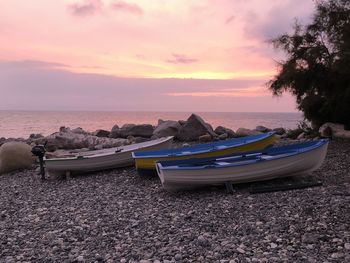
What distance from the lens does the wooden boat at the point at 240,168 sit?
12.4 meters

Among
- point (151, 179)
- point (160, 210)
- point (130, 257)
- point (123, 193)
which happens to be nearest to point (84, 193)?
point (123, 193)

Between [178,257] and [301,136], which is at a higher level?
[301,136]

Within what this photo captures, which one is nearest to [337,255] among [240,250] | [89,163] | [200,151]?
[240,250]

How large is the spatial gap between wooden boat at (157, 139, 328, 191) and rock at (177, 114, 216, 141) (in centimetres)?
1409

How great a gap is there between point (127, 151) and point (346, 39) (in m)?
11.4

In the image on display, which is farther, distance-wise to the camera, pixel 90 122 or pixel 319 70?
pixel 90 122

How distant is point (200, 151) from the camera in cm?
1602

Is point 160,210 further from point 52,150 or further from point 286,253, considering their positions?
point 52,150

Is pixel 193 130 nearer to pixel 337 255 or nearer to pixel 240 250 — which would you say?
pixel 240 250

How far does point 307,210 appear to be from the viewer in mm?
9562

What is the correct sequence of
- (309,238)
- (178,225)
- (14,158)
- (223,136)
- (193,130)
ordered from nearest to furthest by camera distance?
(309,238)
(178,225)
(14,158)
(193,130)
(223,136)

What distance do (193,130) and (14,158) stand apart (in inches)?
489

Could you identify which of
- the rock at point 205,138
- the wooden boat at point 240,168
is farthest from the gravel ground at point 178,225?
the rock at point 205,138

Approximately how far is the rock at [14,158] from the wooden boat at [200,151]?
6560 mm
